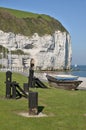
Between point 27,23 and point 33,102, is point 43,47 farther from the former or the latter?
point 33,102

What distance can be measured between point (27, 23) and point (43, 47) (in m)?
17.3

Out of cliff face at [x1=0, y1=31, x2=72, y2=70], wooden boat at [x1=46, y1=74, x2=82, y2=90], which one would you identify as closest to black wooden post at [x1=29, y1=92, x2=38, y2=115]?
wooden boat at [x1=46, y1=74, x2=82, y2=90]

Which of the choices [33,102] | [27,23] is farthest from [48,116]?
[27,23]

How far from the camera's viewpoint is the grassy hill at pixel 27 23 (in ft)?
441

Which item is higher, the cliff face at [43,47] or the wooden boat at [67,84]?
the cliff face at [43,47]

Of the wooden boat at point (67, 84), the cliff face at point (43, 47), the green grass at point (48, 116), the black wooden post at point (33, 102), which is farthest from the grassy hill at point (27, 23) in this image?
the black wooden post at point (33, 102)

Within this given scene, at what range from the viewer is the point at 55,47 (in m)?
140

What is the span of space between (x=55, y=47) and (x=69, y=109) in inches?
4869

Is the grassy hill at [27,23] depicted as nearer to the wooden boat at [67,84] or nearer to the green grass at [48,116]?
the wooden boat at [67,84]

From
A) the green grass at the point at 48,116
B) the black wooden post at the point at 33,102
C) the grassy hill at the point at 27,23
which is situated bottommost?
the green grass at the point at 48,116

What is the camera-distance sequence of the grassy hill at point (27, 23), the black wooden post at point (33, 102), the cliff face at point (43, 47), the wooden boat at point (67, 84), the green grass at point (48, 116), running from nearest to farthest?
the green grass at point (48, 116)
the black wooden post at point (33, 102)
the wooden boat at point (67, 84)
the cliff face at point (43, 47)
the grassy hill at point (27, 23)

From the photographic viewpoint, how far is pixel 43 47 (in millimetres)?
134375

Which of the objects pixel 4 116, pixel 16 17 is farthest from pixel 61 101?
pixel 16 17

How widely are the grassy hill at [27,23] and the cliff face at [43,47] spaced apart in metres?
3.33
